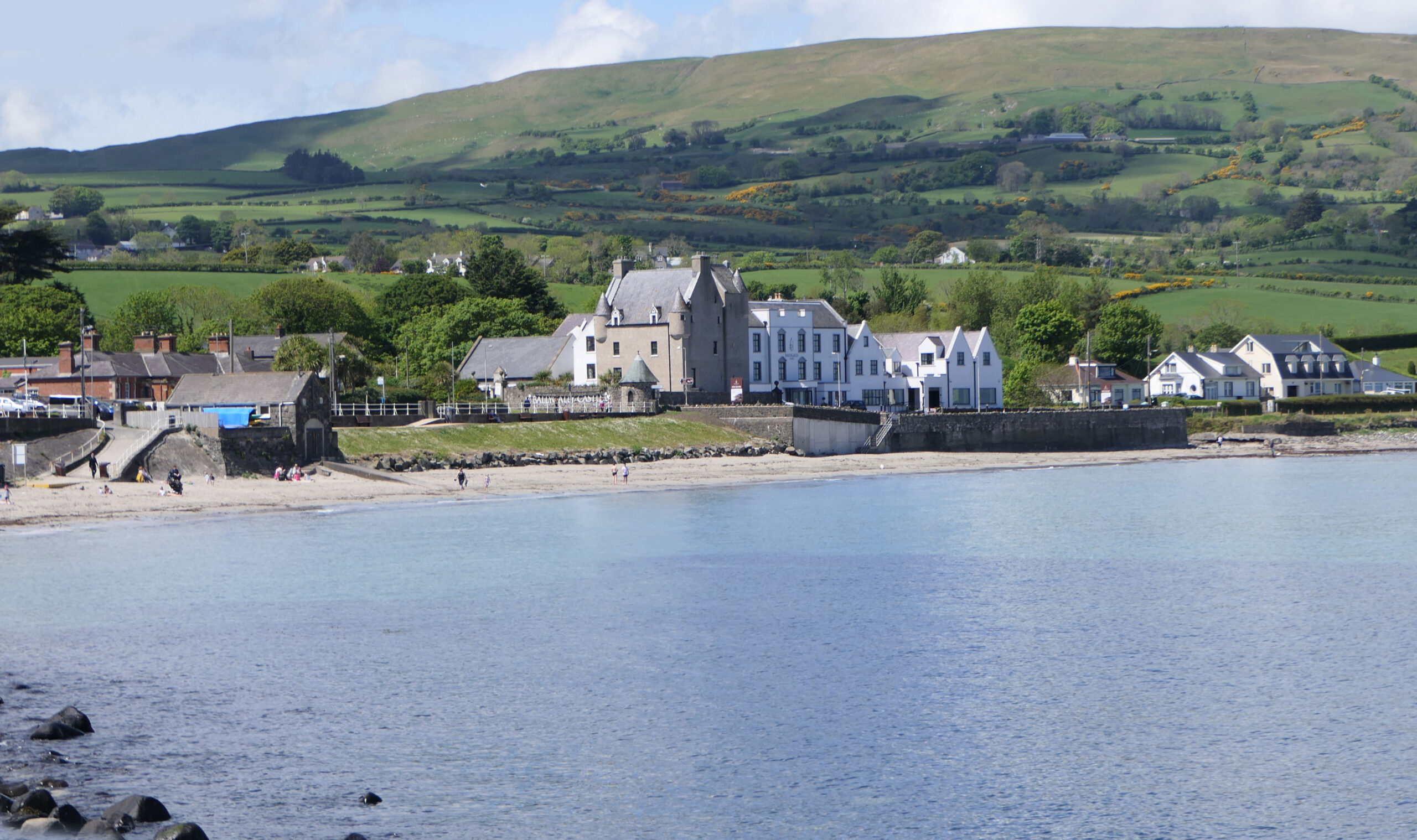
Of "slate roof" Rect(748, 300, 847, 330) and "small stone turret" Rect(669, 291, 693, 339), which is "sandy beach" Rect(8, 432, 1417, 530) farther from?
"slate roof" Rect(748, 300, 847, 330)

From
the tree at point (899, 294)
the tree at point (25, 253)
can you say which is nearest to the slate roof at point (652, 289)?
the tree at point (25, 253)

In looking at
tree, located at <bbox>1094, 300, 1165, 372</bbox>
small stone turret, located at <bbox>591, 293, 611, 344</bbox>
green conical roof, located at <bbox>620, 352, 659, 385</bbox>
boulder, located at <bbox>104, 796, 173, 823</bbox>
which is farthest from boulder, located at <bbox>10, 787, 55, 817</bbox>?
tree, located at <bbox>1094, 300, 1165, 372</bbox>

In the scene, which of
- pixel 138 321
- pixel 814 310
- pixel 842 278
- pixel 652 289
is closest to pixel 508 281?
pixel 138 321

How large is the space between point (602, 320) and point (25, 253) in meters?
34.6

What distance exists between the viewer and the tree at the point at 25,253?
247 feet

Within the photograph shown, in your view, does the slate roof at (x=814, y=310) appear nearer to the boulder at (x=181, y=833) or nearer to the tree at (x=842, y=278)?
the tree at (x=842, y=278)

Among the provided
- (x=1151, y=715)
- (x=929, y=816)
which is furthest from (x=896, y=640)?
(x=929, y=816)

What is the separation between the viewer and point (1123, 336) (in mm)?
123625

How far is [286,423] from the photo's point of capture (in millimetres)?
62312

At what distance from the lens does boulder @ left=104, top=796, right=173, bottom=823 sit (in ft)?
57.7

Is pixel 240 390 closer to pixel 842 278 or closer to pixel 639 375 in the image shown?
pixel 639 375

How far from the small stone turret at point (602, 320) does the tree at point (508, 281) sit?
3293 cm

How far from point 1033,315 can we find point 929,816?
104 meters

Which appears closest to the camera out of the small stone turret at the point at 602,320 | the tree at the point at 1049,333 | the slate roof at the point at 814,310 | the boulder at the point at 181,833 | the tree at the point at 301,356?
the boulder at the point at 181,833
